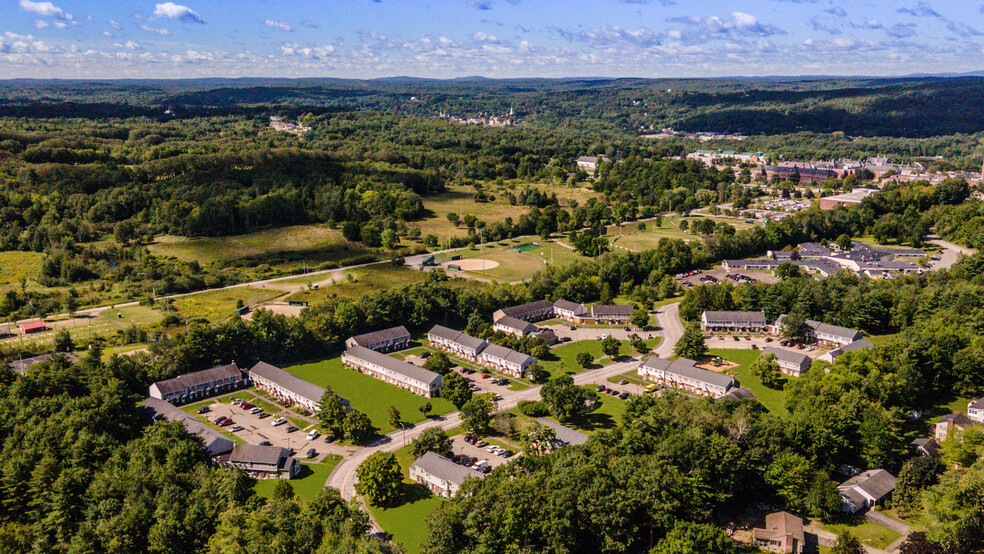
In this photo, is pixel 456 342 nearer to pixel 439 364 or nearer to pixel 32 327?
pixel 439 364

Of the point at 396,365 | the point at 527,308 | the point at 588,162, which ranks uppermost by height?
the point at 588,162

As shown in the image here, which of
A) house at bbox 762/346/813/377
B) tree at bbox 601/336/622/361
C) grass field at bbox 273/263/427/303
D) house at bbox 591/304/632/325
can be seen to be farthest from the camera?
grass field at bbox 273/263/427/303

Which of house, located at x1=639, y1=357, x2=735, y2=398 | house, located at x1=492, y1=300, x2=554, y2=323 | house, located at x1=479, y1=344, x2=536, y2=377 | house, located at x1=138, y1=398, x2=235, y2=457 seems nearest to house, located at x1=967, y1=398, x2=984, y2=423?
house, located at x1=639, y1=357, x2=735, y2=398

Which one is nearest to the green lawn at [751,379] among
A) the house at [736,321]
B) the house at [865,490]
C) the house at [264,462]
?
the house at [736,321]

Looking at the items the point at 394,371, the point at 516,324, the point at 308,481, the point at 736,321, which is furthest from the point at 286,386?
the point at 736,321

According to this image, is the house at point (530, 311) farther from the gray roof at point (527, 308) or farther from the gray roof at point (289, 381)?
the gray roof at point (289, 381)

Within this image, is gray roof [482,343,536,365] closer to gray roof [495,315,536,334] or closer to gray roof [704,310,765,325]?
gray roof [495,315,536,334]
